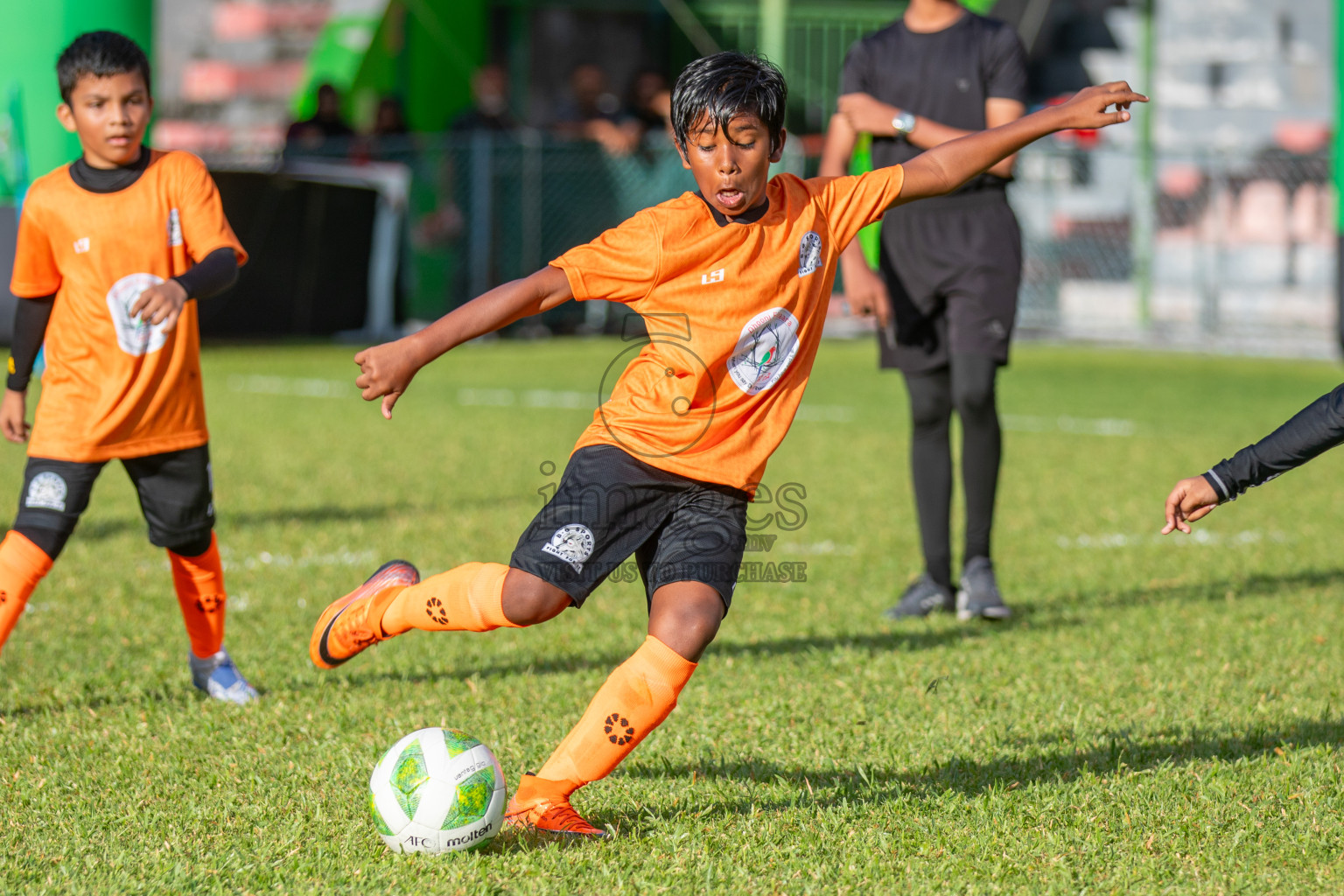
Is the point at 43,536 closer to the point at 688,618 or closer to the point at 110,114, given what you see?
the point at 110,114

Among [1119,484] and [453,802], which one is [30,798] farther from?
[1119,484]

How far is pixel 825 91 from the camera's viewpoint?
22469mm

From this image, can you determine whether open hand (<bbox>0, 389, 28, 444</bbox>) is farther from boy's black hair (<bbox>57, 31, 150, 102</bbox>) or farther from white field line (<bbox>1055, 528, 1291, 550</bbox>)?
white field line (<bbox>1055, 528, 1291, 550</bbox>)

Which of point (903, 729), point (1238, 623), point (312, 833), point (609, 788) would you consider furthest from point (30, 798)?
point (1238, 623)

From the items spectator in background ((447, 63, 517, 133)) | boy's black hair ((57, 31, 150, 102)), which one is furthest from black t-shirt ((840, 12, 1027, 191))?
spectator in background ((447, 63, 517, 133))

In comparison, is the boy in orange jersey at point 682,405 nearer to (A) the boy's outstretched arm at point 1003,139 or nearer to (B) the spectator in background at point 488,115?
(A) the boy's outstretched arm at point 1003,139

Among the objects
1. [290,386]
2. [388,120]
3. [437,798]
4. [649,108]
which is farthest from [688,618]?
[649,108]

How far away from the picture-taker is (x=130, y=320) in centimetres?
394

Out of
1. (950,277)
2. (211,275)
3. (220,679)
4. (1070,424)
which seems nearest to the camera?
(211,275)

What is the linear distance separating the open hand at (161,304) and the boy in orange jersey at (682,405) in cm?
92

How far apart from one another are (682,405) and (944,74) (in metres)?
2.52

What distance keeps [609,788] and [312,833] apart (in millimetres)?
650

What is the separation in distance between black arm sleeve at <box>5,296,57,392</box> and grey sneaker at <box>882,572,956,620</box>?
9.02 feet

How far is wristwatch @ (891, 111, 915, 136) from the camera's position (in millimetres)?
4945
